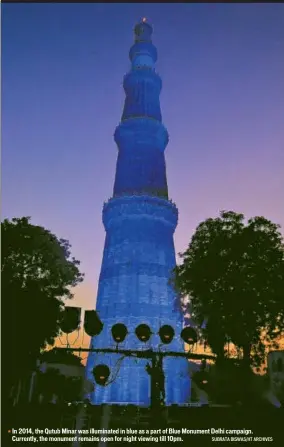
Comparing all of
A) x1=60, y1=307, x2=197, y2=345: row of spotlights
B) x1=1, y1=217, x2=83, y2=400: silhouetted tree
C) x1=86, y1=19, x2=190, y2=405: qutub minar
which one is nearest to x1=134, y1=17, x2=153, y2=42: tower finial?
x1=86, y1=19, x2=190, y2=405: qutub minar

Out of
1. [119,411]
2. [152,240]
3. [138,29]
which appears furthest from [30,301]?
[138,29]

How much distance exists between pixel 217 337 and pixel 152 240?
14579mm

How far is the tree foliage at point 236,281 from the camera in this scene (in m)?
22.5

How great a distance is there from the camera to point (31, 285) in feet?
76.8

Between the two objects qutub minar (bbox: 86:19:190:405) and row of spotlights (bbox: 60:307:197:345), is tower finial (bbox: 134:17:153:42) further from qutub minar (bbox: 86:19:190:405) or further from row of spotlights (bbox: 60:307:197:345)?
row of spotlights (bbox: 60:307:197:345)

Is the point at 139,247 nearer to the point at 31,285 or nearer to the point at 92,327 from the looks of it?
the point at 31,285

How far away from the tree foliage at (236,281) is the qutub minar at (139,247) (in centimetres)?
528

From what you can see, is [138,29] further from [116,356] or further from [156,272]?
[116,356]

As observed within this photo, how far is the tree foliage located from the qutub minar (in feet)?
17.3

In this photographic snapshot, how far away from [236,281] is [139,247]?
45.3 feet

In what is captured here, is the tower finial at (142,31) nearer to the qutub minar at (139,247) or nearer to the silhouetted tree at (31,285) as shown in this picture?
the qutub minar at (139,247)

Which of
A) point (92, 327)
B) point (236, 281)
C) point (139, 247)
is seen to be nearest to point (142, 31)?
point (139, 247)

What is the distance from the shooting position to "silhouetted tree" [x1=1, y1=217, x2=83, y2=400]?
1966 centimetres

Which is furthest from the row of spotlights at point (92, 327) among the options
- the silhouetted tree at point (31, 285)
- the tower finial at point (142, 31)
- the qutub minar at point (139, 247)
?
the tower finial at point (142, 31)
